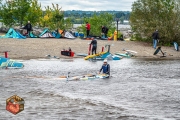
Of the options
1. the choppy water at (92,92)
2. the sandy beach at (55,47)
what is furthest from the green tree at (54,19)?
the choppy water at (92,92)

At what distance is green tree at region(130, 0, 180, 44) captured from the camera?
5375cm

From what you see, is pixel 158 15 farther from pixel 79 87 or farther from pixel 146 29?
pixel 79 87

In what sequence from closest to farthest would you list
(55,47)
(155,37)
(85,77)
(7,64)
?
1. (85,77)
2. (7,64)
3. (55,47)
4. (155,37)

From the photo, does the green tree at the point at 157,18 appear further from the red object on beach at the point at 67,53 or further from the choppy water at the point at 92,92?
the choppy water at the point at 92,92

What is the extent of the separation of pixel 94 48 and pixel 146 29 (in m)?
11.0

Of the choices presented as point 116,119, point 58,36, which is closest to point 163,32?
point 58,36

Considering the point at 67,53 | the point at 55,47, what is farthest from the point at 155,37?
the point at 67,53

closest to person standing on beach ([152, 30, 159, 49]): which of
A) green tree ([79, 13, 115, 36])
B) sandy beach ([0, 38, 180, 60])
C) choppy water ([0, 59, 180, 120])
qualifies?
sandy beach ([0, 38, 180, 60])

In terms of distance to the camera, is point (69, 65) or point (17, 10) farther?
point (17, 10)

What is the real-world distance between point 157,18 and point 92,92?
26.8m

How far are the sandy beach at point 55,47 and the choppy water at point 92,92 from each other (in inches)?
142

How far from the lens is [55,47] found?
48.7m

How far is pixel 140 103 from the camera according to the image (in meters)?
26.3

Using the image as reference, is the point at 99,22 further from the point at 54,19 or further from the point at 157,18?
the point at 157,18
